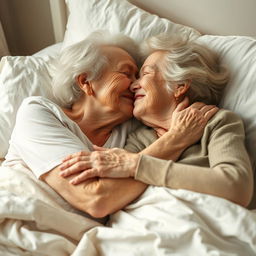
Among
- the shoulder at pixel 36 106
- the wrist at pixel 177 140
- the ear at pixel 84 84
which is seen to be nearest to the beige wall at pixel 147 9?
the ear at pixel 84 84

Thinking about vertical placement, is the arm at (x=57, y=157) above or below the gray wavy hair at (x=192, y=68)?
below

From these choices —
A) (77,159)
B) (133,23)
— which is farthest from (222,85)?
(77,159)

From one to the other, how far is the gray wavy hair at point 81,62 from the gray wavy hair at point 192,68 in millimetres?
163

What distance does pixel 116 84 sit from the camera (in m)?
1.39

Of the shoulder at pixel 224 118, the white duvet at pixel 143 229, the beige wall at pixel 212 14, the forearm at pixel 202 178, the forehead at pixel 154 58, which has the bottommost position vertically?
the white duvet at pixel 143 229

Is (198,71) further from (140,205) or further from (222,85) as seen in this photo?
(140,205)

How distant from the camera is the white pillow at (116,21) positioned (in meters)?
1.61

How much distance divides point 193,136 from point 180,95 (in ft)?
0.66

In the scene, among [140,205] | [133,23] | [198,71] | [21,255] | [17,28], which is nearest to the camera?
[21,255]

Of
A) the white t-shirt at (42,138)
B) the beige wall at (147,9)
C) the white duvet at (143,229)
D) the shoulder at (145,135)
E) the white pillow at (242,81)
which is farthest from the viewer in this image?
the beige wall at (147,9)

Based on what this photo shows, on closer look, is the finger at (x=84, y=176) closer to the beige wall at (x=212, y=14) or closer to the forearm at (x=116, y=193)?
the forearm at (x=116, y=193)

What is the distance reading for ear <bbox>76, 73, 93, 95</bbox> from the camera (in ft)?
4.69

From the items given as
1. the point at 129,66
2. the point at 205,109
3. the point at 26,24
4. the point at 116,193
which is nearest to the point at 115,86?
the point at 129,66

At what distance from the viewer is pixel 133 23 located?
165cm
